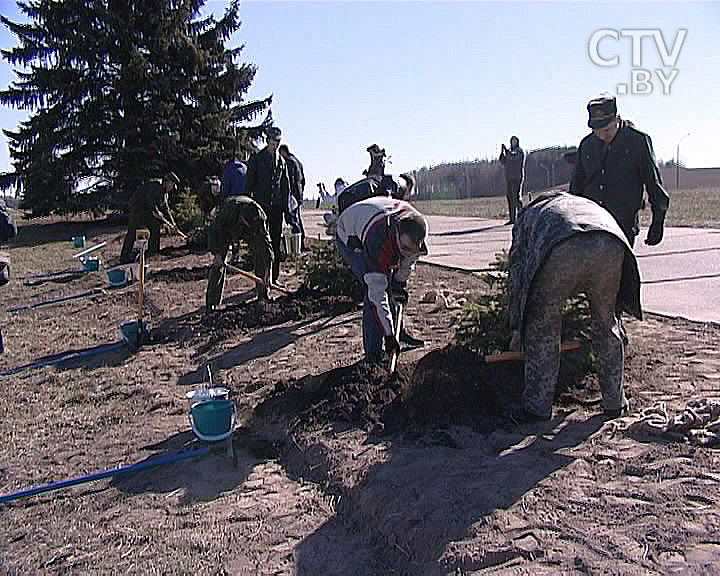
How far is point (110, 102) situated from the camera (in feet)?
78.5

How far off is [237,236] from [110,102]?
1800cm

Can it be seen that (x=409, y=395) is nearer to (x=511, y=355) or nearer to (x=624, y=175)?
(x=511, y=355)

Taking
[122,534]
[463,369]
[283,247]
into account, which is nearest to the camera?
[122,534]

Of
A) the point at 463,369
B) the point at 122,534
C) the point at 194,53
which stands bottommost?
the point at 122,534

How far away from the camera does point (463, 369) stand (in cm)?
480

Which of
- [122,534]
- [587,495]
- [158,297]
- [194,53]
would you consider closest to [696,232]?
[158,297]

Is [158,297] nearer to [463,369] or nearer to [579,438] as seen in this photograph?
[463,369]

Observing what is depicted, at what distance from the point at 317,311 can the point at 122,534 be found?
4.37 metres

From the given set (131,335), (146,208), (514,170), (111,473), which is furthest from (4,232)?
(514,170)

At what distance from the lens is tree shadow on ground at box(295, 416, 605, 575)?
10.2 ft

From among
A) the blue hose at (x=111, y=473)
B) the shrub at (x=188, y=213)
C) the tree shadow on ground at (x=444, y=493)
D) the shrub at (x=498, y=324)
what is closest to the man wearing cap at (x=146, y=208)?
the shrub at (x=188, y=213)

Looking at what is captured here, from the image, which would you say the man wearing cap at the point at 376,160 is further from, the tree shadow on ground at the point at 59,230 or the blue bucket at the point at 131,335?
the tree shadow on ground at the point at 59,230

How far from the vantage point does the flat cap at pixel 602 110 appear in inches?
192

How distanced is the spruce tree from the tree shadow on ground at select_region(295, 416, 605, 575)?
20942 mm
